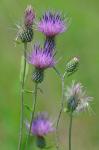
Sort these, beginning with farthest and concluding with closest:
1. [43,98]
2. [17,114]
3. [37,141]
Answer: [43,98], [17,114], [37,141]

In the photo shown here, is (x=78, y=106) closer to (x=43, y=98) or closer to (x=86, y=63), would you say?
(x=43, y=98)

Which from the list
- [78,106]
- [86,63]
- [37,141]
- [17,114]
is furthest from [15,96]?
[78,106]

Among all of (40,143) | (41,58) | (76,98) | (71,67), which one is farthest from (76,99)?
(40,143)

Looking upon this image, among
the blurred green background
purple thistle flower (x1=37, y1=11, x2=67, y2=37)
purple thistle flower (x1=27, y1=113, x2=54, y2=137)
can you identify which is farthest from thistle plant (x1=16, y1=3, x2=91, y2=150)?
the blurred green background

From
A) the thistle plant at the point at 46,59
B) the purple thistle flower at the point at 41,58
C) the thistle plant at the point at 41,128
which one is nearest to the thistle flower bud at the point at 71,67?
the thistle plant at the point at 46,59

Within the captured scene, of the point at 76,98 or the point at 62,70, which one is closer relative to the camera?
the point at 76,98

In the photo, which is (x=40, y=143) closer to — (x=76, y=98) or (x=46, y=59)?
(x=76, y=98)

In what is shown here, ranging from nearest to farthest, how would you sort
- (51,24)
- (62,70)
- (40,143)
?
(51,24) → (40,143) → (62,70)

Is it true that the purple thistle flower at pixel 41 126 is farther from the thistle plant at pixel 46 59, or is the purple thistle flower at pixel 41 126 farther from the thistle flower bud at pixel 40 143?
the thistle plant at pixel 46 59
